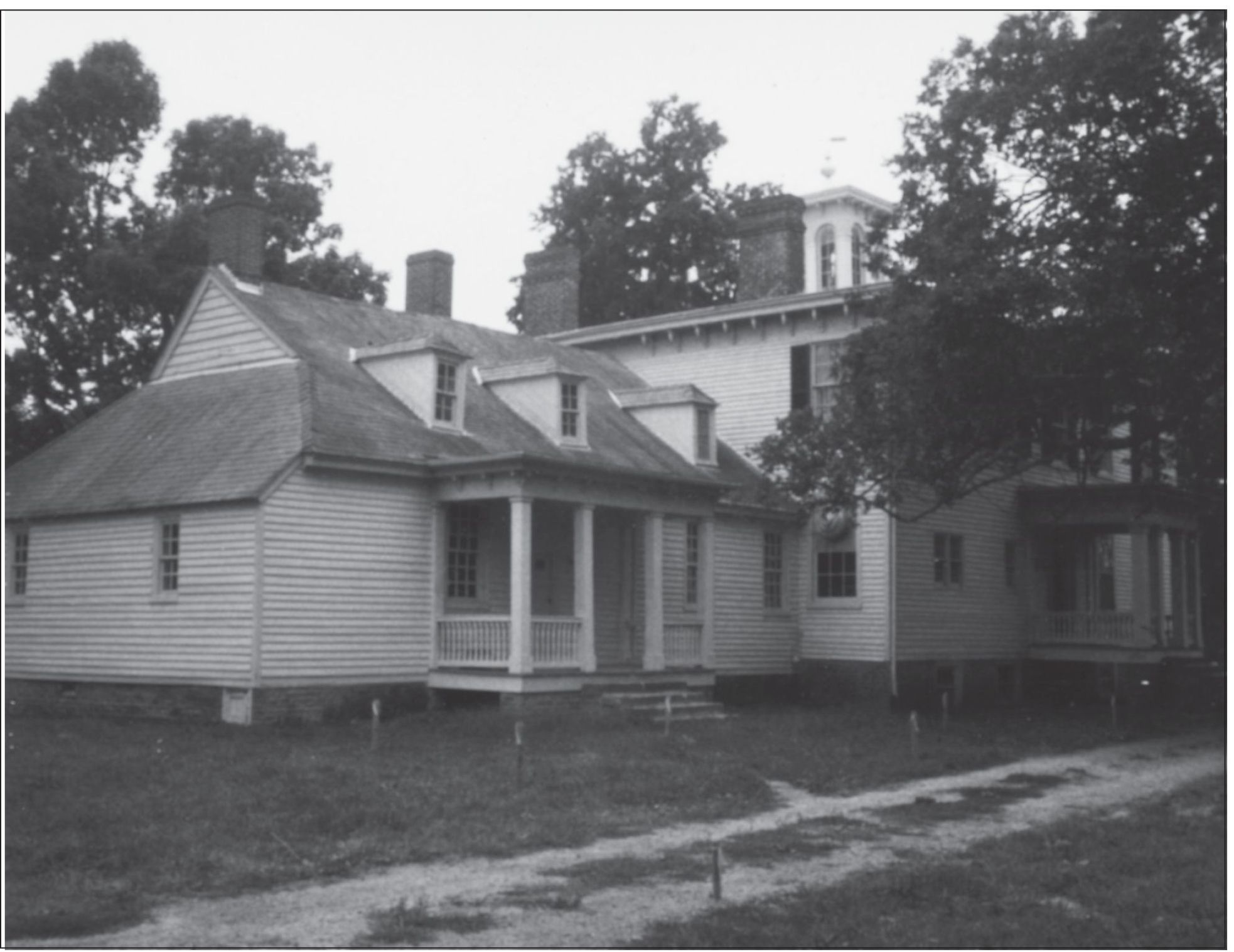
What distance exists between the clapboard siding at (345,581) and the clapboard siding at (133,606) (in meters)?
0.42

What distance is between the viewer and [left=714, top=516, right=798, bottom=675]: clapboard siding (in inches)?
1107

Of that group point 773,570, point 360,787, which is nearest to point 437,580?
point 773,570

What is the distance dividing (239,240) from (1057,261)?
14.9 metres

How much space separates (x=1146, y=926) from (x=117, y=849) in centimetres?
706

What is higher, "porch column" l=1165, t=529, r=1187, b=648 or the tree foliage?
the tree foliage

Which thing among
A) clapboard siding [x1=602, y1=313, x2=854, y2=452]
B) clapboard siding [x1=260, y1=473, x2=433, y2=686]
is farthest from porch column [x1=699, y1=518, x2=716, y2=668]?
clapboard siding [x1=260, y1=473, x2=433, y2=686]

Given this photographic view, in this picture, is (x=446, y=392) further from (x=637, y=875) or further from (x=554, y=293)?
(x=637, y=875)

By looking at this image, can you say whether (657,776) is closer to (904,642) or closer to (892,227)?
(892,227)

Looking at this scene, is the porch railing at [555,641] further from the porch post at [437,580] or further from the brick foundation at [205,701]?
the brick foundation at [205,701]

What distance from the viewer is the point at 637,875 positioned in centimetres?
1052

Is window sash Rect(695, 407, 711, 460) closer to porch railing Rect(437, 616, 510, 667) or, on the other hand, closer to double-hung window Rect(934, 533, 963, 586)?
double-hung window Rect(934, 533, 963, 586)

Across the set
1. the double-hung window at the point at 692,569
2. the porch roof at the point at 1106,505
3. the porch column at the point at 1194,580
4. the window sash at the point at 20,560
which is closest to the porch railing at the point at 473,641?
the double-hung window at the point at 692,569

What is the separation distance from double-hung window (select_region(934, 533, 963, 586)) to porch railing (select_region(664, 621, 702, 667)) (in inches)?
256


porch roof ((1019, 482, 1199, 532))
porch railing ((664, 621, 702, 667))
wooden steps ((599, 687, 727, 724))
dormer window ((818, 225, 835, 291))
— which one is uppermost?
dormer window ((818, 225, 835, 291))
